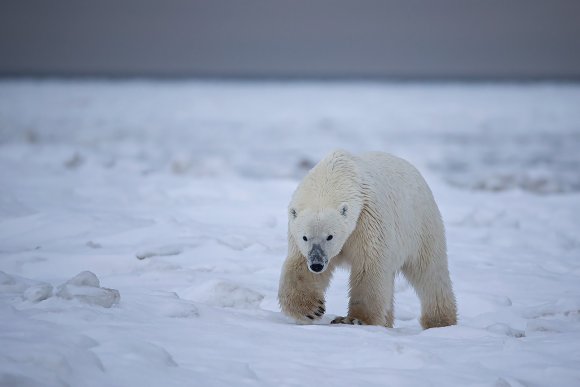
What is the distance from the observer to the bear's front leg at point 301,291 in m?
3.55

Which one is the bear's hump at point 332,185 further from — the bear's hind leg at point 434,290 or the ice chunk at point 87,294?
the ice chunk at point 87,294

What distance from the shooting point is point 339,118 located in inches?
1105

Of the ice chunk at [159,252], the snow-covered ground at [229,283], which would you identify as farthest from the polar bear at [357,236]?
the ice chunk at [159,252]

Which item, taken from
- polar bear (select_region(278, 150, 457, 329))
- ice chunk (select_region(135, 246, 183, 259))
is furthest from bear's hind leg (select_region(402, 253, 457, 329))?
ice chunk (select_region(135, 246, 183, 259))

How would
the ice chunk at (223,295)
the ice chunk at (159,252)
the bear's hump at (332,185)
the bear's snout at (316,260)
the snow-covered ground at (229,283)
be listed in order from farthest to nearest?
the ice chunk at (159,252), the ice chunk at (223,295), the bear's hump at (332,185), the bear's snout at (316,260), the snow-covered ground at (229,283)

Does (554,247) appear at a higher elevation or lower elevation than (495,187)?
lower

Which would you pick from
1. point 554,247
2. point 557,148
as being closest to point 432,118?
point 557,148

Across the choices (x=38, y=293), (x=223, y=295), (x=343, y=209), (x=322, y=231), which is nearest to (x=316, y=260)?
(x=322, y=231)

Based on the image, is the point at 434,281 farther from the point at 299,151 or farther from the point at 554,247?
the point at 299,151

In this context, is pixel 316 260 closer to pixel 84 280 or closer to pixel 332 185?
pixel 332 185

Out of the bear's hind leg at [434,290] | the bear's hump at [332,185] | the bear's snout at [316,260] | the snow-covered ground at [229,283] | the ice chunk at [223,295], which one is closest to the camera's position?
the snow-covered ground at [229,283]

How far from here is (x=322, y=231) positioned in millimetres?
3578

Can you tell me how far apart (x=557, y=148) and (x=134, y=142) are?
10285 millimetres

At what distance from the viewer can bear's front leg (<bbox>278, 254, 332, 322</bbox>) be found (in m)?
3.55
